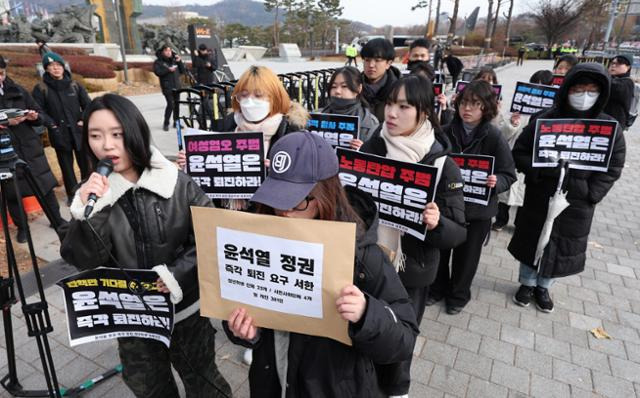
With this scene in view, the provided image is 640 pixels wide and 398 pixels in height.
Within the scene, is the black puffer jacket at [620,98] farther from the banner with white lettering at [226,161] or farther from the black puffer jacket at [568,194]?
the banner with white lettering at [226,161]

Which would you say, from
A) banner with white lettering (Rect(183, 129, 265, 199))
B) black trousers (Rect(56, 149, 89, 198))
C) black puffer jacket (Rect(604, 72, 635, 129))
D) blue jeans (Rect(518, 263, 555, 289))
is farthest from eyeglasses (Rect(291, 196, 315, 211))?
black puffer jacket (Rect(604, 72, 635, 129))

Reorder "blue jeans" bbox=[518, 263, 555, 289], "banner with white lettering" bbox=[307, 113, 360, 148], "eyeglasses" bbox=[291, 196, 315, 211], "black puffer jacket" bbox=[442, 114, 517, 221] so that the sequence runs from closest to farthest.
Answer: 1. "eyeglasses" bbox=[291, 196, 315, 211]
2. "black puffer jacket" bbox=[442, 114, 517, 221]
3. "blue jeans" bbox=[518, 263, 555, 289]
4. "banner with white lettering" bbox=[307, 113, 360, 148]

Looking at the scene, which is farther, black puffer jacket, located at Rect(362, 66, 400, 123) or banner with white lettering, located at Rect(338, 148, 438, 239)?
black puffer jacket, located at Rect(362, 66, 400, 123)

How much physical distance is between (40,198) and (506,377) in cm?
336

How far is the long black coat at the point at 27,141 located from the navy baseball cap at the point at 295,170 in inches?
173

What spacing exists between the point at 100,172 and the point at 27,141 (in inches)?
152

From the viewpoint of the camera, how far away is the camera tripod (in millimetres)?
1929

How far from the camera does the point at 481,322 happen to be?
3625mm

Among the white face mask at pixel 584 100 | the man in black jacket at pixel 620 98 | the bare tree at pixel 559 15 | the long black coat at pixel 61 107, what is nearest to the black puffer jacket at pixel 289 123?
the white face mask at pixel 584 100

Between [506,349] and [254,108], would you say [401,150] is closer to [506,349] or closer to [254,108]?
[254,108]

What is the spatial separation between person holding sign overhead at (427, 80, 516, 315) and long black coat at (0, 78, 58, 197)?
468cm

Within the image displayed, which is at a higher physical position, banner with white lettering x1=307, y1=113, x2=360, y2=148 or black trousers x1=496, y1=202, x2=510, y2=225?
banner with white lettering x1=307, y1=113, x2=360, y2=148

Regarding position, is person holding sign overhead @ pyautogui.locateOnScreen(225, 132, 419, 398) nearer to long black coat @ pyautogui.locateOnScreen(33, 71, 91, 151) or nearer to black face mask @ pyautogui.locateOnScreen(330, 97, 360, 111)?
black face mask @ pyautogui.locateOnScreen(330, 97, 360, 111)

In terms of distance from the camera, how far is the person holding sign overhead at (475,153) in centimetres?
335
